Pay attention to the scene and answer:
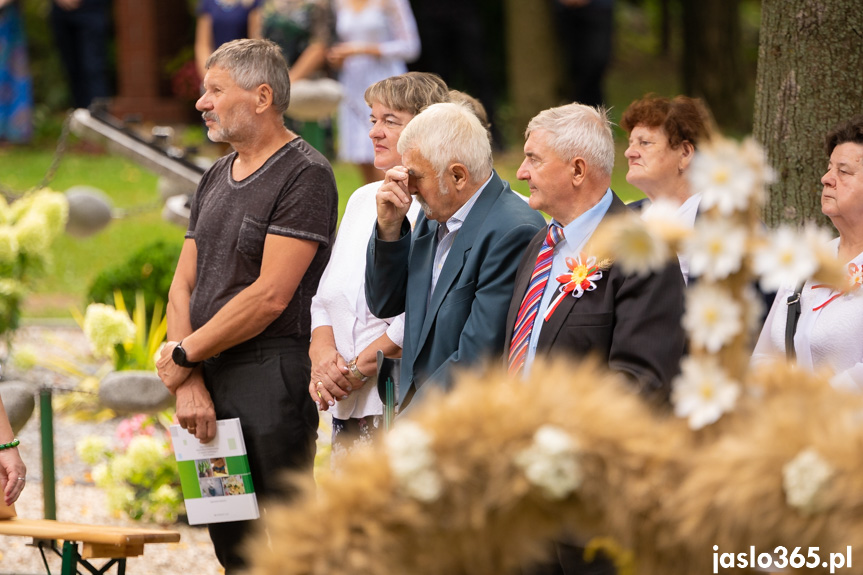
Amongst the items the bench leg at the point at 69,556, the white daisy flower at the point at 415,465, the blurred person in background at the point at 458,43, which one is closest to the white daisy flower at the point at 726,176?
the white daisy flower at the point at 415,465

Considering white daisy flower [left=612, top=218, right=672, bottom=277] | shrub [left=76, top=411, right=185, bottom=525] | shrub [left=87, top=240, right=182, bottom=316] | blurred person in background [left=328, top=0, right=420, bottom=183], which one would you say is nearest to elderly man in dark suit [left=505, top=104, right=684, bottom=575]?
white daisy flower [left=612, top=218, right=672, bottom=277]

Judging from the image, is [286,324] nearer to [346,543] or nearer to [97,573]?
[97,573]

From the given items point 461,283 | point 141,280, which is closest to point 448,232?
point 461,283

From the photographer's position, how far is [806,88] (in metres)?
4.57

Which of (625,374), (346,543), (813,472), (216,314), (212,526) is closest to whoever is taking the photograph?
(813,472)

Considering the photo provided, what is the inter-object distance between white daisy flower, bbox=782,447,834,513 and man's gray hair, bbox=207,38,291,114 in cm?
269

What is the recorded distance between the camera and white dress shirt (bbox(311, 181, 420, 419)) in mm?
3799

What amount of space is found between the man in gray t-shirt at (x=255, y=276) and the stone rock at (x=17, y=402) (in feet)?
5.45

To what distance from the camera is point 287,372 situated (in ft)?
13.0

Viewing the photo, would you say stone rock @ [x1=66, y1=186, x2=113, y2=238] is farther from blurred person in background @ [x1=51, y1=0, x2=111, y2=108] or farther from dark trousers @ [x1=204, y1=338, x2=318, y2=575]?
blurred person in background @ [x1=51, y1=0, x2=111, y2=108]

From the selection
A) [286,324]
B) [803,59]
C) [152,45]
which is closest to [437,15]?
[152,45]

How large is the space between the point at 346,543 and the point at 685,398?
1.71 feet

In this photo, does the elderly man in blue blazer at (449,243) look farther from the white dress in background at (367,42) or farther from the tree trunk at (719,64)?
the tree trunk at (719,64)

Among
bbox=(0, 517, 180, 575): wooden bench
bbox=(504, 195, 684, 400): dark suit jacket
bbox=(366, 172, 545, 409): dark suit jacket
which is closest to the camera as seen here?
bbox=(504, 195, 684, 400): dark suit jacket
